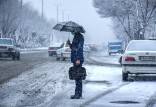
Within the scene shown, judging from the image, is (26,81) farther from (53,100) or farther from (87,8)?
(87,8)

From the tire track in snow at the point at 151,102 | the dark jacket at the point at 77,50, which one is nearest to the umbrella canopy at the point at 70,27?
the dark jacket at the point at 77,50

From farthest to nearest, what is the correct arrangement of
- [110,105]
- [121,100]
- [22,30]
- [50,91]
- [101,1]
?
[22,30] < [101,1] < [50,91] < [121,100] < [110,105]

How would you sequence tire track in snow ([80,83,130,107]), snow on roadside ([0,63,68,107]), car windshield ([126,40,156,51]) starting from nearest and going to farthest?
tire track in snow ([80,83,130,107])
snow on roadside ([0,63,68,107])
car windshield ([126,40,156,51])

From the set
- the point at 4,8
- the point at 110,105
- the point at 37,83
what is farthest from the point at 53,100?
the point at 4,8

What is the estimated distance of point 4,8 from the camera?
3258 inches

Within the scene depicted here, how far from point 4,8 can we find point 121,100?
69.1 metres

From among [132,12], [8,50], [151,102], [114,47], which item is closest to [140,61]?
[151,102]

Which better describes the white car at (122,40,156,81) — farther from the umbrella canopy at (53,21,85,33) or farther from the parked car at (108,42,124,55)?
the parked car at (108,42,124,55)

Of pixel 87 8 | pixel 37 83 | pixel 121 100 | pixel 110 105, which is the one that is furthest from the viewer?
pixel 87 8

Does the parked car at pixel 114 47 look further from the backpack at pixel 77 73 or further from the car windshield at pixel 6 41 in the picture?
the backpack at pixel 77 73

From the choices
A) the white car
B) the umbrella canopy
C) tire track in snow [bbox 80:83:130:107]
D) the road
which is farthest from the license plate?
the umbrella canopy

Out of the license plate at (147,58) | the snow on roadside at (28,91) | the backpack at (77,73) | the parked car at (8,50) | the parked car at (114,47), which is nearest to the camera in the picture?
the snow on roadside at (28,91)

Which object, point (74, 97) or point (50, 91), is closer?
point (74, 97)

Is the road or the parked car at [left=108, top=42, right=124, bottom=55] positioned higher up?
the road
